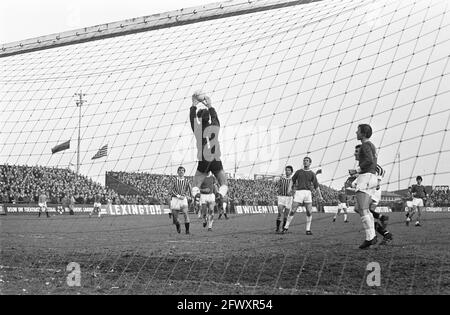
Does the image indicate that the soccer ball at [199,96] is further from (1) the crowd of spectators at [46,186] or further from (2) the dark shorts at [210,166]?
(1) the crowd of spectators at [46,186]

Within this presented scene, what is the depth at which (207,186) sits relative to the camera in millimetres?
18406

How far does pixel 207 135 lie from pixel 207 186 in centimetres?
1015

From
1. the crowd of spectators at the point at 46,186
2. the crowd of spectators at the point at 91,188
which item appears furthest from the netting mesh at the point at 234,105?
the crowd of spectators at the point at 46,186

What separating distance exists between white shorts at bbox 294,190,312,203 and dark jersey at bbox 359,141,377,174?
5.11m

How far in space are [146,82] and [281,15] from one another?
2875 mm

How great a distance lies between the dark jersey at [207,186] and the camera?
16953mm

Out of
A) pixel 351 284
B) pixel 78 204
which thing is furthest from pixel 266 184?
pixel 351 284

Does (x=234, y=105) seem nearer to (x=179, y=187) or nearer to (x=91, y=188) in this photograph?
(x=179, y=187)

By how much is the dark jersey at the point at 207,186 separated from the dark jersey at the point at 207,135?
26.7 ft

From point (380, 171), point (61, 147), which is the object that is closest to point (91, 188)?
point (61, 147)

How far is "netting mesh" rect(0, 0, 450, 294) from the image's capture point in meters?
7.15

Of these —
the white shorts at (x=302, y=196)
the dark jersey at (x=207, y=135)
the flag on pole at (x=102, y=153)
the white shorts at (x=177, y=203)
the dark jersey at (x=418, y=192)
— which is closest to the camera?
the dark jersey at (x=207, y=135)

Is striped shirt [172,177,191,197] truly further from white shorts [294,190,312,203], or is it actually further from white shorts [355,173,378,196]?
white shorts [355,173,378,196]

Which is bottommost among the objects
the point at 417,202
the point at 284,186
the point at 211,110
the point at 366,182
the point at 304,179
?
the point at 417,202
